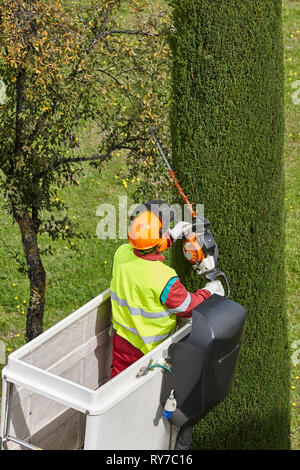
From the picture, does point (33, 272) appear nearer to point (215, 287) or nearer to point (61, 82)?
point (61, 82)

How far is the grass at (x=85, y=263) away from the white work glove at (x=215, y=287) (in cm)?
282

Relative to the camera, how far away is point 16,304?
9164 millimetres

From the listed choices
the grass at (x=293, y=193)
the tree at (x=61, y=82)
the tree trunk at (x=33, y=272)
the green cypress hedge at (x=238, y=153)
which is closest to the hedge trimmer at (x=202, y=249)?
the green cypress hedge at (x=238, y=153)

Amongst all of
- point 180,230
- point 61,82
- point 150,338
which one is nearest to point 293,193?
point 61,82

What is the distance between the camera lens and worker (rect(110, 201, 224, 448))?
4.72 m

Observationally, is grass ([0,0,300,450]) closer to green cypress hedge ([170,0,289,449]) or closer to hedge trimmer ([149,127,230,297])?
green cypress hedge ([170,0,289,449])

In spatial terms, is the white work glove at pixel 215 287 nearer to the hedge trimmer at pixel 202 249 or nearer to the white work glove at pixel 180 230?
the hedge trimmer at pixel 202 249

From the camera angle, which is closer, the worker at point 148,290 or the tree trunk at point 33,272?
the worker at point 148,290

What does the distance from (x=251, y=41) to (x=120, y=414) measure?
2516 mm

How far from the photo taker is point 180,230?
4.88 m

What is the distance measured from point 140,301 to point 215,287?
52cm

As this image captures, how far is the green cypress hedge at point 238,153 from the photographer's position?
499cm

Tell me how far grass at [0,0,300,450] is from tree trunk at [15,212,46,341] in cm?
88

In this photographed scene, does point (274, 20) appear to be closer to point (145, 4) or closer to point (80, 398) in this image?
point (145, 4)
